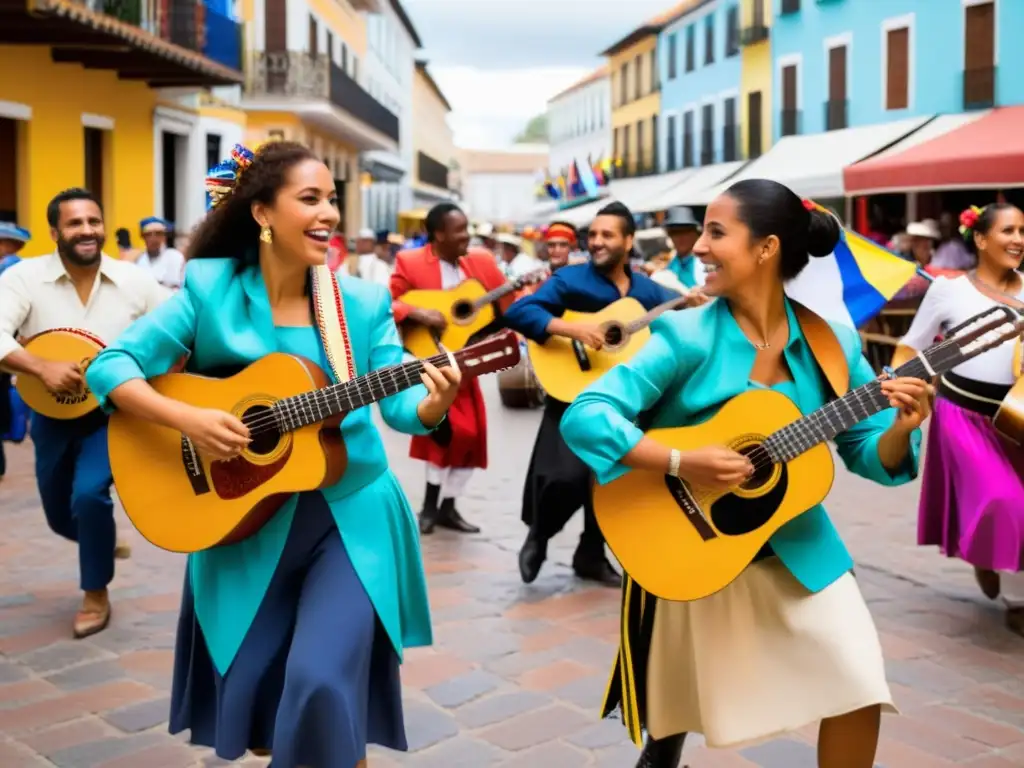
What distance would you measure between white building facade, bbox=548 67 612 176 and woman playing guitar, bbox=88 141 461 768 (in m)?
Result: 62.2

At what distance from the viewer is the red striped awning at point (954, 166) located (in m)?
17.7

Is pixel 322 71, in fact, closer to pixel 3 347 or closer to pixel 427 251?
pixel 427 251

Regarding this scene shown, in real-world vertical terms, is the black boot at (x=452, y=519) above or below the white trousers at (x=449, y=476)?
below

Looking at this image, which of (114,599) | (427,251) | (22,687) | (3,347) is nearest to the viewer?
(22,687)

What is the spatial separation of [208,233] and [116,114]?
668 inches

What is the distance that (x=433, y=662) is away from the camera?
5.50m

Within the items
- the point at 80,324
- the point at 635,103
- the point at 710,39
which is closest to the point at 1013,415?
the point at 80,324

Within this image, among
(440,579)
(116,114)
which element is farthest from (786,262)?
(116,114)

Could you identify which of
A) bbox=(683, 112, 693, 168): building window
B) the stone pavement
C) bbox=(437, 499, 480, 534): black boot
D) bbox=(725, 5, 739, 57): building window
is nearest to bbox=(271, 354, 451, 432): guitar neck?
the stone pavement

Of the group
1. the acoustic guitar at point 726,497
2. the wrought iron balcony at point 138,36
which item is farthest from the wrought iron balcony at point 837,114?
the acoustic guitar at point 726,497

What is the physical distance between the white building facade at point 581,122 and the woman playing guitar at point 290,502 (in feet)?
204

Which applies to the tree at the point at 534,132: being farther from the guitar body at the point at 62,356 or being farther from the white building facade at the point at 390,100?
the guitar body at the point at 62,356

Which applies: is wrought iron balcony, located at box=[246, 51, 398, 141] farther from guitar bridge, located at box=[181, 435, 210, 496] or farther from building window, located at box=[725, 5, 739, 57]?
guitar bridge, located at box=[181, 435, 210, 496]

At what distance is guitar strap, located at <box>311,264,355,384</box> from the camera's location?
3.58 m
